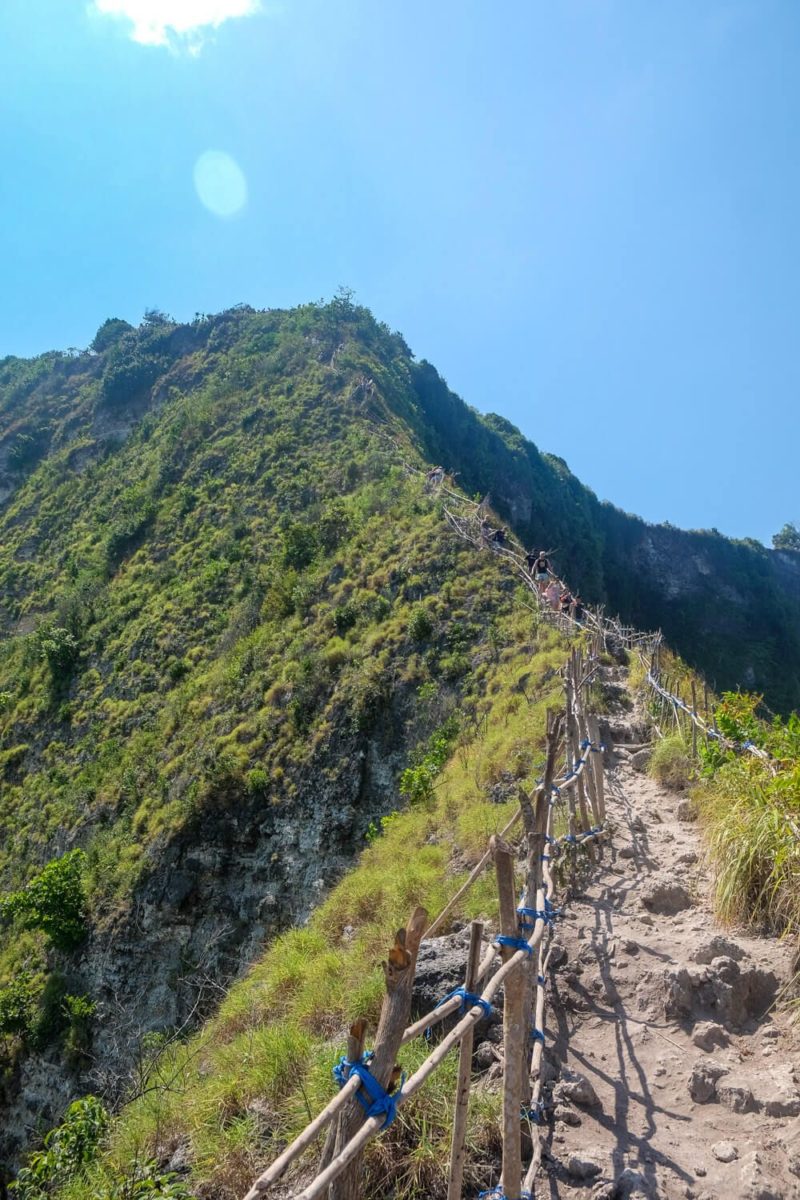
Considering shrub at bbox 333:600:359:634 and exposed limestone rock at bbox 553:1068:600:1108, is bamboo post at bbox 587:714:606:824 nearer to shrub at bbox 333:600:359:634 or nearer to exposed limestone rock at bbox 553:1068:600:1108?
exposed limestone rock at bbox 553:1068:600:1108

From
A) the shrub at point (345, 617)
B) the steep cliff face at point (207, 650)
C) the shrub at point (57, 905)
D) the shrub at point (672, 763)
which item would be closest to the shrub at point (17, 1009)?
the steep cliff face at point (207, 650)

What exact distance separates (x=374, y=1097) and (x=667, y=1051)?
9.70 ft

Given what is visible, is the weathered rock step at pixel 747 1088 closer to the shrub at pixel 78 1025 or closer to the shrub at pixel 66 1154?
the shrub at pixel 66 1154

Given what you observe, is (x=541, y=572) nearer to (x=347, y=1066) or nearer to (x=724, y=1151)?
(x=724, y=1151)

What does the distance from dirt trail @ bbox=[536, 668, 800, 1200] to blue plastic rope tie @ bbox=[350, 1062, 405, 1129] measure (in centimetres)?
185

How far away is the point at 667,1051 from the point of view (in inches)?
174

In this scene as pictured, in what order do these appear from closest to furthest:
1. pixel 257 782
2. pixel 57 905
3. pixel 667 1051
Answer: pixel 667 1051 → pixel 57 905 → pixel 257 782

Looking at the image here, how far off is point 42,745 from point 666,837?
23.3 meters

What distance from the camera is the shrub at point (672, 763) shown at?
29.4ft

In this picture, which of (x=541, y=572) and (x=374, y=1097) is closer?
(x=374, y=1097)

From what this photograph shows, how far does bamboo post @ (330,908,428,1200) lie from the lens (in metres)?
2.39

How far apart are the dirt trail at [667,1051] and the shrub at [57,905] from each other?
14.1 m

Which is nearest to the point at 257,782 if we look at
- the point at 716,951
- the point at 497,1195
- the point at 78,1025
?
the point at 78,1025

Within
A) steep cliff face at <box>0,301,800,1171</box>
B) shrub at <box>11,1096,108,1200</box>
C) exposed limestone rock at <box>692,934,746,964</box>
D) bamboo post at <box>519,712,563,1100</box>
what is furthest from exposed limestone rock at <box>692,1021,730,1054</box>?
shrub at <box>11,1096,108,1200</box>
